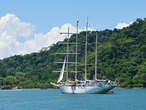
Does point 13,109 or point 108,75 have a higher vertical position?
point 108,75

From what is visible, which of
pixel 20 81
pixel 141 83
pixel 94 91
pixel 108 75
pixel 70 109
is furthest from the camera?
pixel 20 81

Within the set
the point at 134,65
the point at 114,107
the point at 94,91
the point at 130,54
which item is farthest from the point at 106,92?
the point at 130,54

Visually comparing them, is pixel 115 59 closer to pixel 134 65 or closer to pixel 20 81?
pixel 134 65

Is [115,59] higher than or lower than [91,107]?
higher

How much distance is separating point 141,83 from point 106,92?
55.9 meters

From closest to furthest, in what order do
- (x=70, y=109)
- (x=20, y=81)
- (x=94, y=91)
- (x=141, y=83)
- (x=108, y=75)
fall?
1. (x=70, y=109)
2. (x=94, y=91)
3. (x=141, y=83)
4. (x=108, y=75)
5. (x=20, y=81)

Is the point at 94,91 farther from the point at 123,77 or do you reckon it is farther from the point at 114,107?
the point at 123,77

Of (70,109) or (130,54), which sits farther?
(130,54)

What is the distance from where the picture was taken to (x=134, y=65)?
609 ft

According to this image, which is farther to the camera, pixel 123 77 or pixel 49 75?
pixel 49 75

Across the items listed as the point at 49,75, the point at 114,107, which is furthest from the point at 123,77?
the point at 114,107

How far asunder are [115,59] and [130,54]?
6.83m

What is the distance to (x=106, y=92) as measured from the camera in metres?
117

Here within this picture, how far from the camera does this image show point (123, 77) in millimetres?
178125
